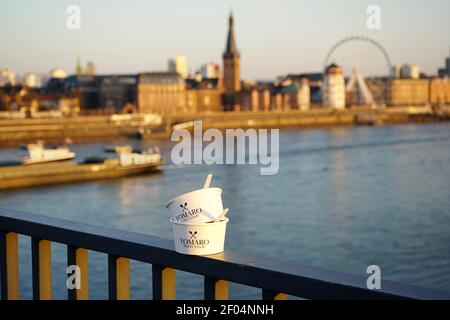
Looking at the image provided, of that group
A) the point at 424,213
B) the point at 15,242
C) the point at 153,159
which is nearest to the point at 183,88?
the point at 153,159

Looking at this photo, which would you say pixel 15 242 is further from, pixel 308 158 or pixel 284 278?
pixel 308 158

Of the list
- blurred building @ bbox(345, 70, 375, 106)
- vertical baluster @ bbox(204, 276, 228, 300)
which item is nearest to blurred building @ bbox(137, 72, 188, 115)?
blurred building @ bbox(345, 70, 375, 106)

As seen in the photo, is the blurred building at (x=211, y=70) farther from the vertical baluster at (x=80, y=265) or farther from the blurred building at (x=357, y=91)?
the vertical baluster at (x=80, y=265)

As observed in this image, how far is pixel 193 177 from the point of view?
12.7 meters

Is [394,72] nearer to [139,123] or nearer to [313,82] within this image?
[313,82]

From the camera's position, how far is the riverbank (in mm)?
24141

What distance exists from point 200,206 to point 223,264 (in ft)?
0.30

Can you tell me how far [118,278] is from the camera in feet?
2.56

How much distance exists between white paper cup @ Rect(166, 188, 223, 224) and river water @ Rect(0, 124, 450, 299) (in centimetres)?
110

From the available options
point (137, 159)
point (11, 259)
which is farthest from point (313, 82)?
point (11, 259)

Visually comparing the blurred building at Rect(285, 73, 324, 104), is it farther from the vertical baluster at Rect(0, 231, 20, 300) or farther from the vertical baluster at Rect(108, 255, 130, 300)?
the vertical baluster at Rect(108, 255, 130, 300)

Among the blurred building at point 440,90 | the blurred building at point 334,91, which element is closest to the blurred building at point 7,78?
the blurred building at point 334,91

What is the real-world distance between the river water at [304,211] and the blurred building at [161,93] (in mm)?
18142

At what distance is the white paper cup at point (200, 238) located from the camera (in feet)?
2.36
